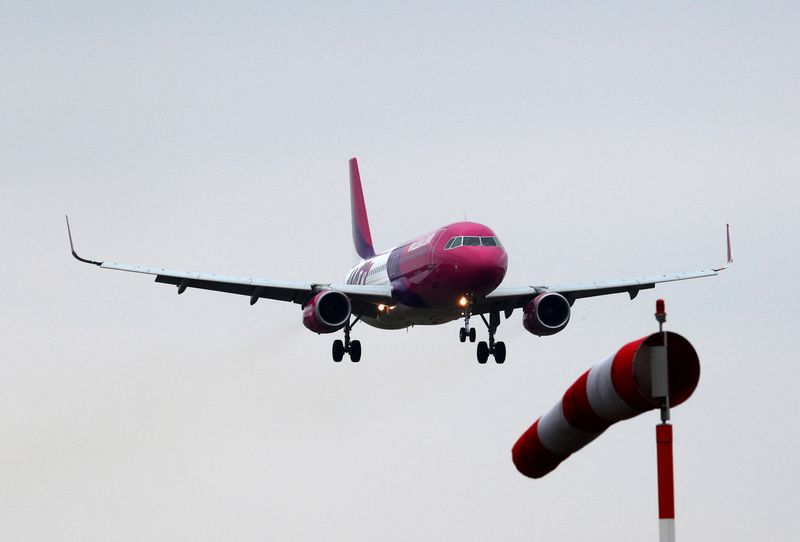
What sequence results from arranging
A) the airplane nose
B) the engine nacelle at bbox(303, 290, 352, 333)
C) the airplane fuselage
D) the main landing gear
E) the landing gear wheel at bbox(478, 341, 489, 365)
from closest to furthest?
the airplane nose → the airplane fuselage → the engine nacelle at bbox(303, 290, 352, 333) → the landing gear wheel at bbox(478, 341, 489, 365) → the main landing gear

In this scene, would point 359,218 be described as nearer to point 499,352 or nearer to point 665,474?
point 499,352

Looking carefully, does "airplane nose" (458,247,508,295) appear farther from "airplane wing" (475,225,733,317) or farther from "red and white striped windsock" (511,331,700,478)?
"red and white striped windsock" (511,331,700,478)

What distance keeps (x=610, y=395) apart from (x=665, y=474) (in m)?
1.34

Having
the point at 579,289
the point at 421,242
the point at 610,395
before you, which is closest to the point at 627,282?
the point at 579,289

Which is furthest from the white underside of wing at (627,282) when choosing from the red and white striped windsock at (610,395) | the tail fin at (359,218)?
the red and white striped windsock at (610,395)

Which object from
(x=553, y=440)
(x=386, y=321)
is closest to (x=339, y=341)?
(x=386, y=321)

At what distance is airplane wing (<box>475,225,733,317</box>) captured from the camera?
66.1 meters

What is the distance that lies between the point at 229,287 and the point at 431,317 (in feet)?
31.2

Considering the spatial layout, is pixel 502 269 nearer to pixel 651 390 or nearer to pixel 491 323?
pixel 491 323

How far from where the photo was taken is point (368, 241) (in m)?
92.1

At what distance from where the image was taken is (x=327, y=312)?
63.3m

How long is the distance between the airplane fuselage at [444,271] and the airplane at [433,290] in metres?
0.04

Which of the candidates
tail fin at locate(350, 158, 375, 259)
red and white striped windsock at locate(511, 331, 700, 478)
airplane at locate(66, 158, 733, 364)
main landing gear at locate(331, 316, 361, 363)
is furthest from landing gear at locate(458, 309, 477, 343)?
red and white striped windsock at locate(511, 331, 700, 478)

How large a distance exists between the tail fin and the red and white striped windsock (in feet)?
221
